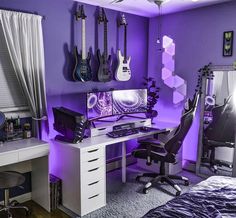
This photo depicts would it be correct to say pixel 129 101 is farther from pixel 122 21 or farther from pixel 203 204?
pixel 203 204

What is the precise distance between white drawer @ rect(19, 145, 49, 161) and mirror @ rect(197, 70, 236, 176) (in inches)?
86.3

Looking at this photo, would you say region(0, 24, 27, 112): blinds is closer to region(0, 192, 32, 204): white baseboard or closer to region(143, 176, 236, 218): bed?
region(0, 192, 32, 204): white baseboard

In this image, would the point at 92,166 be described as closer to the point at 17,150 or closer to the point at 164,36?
the point at 17,150

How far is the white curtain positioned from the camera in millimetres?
2594

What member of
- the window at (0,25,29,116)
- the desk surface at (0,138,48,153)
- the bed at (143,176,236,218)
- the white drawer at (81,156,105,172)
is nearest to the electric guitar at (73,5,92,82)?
the window at (0,25,29,116)

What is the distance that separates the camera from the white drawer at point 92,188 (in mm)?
2596

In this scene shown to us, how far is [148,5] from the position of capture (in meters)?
3.43

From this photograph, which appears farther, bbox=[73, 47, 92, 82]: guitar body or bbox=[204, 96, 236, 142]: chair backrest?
bbox=[204, 96, 236, 142]: chair backrest

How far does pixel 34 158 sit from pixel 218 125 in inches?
94.2

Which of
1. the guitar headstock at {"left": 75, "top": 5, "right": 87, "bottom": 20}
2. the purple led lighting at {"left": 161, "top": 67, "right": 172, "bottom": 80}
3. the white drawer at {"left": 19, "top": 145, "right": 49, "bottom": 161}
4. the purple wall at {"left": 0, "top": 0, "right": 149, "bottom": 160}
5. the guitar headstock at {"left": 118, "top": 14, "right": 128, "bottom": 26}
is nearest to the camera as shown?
the white drawer at {"left": 19, "top": 145, "right": 49, "bottom": 161}

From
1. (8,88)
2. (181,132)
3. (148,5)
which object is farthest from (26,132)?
(148,5)

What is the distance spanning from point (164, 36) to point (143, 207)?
2.57 meters

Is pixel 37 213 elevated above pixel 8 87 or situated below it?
below

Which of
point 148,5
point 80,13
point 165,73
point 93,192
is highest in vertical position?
point 148,5
